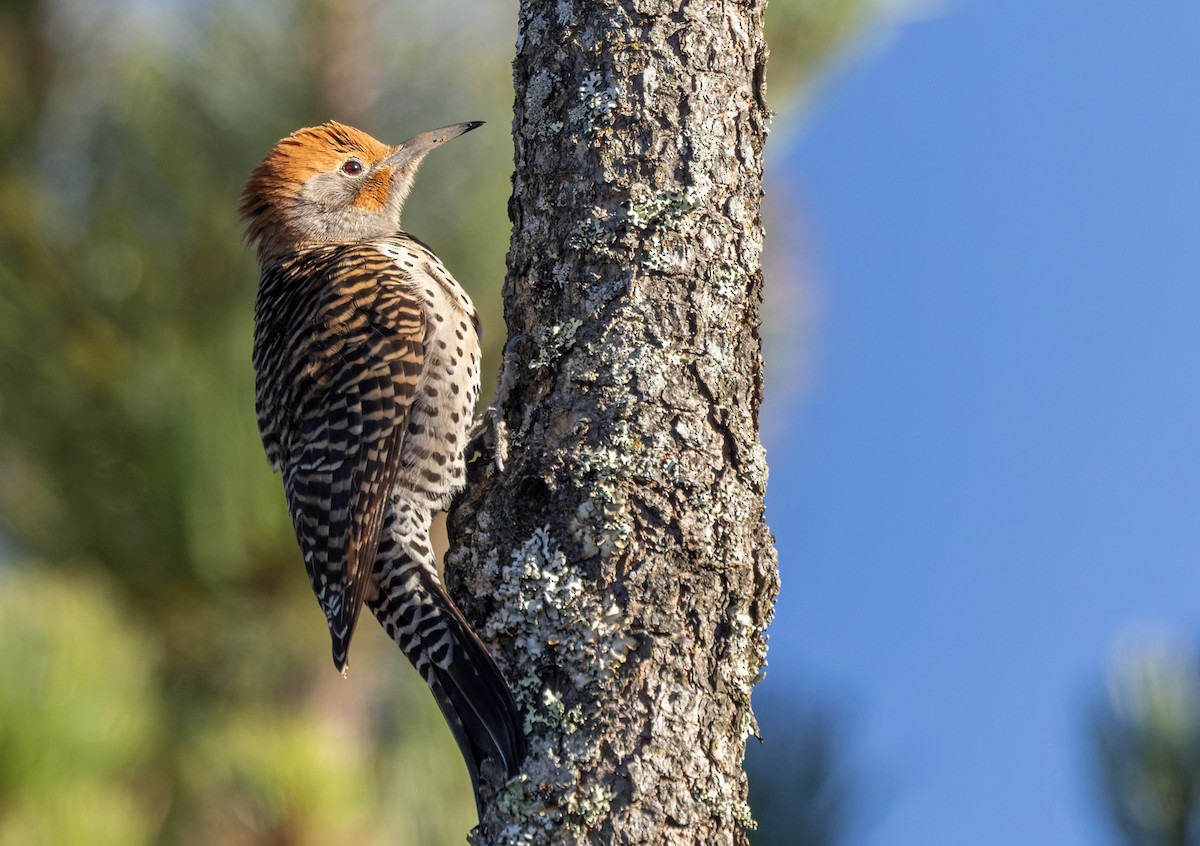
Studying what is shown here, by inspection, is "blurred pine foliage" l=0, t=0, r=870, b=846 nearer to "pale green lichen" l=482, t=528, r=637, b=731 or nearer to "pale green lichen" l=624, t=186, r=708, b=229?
"pale green lichen" l=482, t=528, r=637, b=731

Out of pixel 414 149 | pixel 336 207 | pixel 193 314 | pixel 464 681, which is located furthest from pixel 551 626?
pixel 193 314

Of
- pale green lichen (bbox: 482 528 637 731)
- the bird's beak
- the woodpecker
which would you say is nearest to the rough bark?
pale green lichen (bbox: 482 528 637 731)

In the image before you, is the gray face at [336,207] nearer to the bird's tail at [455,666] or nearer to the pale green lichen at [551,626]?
the bird's tail at [455,666]

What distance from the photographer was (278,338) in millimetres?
3535

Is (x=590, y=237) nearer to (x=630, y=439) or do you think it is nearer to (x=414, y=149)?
(x=630, y=439)

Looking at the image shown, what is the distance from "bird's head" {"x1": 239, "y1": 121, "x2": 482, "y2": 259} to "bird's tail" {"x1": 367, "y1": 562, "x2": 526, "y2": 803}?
58.6 inches

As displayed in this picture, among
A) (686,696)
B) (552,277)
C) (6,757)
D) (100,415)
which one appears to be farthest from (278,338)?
(100,415)

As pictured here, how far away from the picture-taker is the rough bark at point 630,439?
2.12 metres

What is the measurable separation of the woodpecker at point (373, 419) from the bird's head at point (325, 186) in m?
0.15

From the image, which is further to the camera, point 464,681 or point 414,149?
point 414,149

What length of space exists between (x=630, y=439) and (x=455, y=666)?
519 mm

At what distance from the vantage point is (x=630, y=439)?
2.25 metres

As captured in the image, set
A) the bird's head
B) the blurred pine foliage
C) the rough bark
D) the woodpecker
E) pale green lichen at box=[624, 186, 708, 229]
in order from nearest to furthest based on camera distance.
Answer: the rough bark → pale green lichen at box=[624, 186, 708, 229] → the woodpecker → the bird's head → the blurred pine foliage

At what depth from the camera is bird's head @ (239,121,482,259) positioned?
13.1 ft
